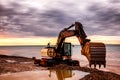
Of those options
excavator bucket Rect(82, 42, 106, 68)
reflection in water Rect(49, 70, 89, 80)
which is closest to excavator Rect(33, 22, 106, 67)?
excavator bucket Rect(82, 42, 106, 68)

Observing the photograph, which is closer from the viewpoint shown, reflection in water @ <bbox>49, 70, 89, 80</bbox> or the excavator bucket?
the excavator bucket

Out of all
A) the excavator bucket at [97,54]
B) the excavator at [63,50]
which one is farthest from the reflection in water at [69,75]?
the excavator bucket at [97,54]

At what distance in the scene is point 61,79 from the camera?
21.7 m

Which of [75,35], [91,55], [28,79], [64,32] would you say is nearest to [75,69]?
[64,32]

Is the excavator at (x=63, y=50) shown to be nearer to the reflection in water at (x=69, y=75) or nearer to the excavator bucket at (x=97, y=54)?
the excavator bucket at (x=97, y=54)

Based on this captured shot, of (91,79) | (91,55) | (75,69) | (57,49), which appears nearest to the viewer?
(91,55)

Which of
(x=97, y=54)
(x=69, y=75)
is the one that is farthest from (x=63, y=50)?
(x=97, y=54)

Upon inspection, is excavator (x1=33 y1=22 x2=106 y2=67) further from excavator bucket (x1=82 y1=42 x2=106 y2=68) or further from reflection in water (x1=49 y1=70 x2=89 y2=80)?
reflection in water (x1=49 y1=70 x2=89 y2=80)

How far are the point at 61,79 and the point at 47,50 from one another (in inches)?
497

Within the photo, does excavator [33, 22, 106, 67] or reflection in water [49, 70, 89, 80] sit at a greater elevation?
excavator [33, 22, 106, 67]

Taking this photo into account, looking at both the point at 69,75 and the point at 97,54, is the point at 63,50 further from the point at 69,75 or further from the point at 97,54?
the point at 97,54

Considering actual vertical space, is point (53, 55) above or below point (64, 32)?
below

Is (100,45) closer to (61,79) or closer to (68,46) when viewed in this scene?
(61,79)


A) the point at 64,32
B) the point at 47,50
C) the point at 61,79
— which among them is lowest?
the point at 61,79
